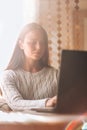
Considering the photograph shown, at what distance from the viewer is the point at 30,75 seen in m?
1.94

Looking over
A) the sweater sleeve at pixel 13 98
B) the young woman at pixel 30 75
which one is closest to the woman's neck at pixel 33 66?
the young woman at pixel 30 75

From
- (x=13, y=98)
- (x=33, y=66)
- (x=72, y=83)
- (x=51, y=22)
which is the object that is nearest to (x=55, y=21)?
(x=51, y=22)

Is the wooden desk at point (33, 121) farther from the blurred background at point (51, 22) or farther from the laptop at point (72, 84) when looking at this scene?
the blurred background at point (51, 22)

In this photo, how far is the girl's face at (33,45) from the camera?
1.95 metres

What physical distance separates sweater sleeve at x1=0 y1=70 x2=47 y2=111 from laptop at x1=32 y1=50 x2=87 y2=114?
4 cm

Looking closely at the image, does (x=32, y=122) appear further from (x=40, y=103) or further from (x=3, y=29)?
(x=3, y=29)

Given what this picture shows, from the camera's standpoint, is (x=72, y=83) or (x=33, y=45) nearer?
(x=72, y=83)

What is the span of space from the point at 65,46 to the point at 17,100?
429mm

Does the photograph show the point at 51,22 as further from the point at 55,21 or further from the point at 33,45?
the point at 33,45

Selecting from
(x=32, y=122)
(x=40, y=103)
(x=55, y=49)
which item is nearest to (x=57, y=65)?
(x=55, y=49)

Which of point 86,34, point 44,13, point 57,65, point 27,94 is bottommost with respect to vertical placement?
point 27,94

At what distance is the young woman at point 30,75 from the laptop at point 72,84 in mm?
68

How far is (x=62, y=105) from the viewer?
1.79m

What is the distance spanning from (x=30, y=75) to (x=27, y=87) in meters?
0.08
